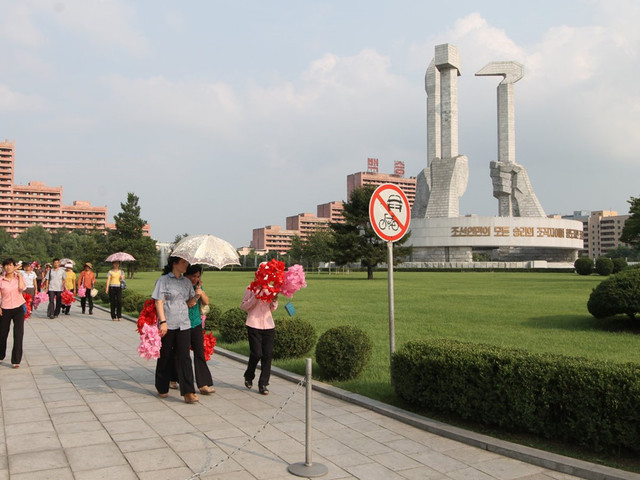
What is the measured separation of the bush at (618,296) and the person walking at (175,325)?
893cm

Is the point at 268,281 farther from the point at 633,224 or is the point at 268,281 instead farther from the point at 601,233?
the point at 601,233

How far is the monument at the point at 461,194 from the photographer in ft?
196

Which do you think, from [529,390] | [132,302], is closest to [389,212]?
[529,390]

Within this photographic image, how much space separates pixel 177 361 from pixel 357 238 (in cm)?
3374

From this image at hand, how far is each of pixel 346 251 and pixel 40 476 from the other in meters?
35.9

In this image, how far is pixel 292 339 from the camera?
336 inches

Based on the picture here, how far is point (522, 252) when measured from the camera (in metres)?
67.1

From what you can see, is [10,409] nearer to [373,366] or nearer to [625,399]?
[373,366]

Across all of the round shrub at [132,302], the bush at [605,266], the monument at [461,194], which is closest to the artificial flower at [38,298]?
the round shrub at [132,302]

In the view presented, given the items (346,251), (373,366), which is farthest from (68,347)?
(346,251)

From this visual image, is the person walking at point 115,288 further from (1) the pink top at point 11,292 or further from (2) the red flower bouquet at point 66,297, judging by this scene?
(1) the pink top at point 11,292

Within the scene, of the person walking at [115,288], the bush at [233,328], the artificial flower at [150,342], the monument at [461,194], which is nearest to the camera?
the artificial flower at [150,342]

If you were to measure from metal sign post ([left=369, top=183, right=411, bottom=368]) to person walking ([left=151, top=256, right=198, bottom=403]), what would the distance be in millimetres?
2276

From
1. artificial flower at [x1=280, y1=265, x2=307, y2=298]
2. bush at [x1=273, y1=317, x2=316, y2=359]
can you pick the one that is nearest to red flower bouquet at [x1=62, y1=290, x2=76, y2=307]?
bush at [x1=273, y1=317, x2=316, y2=359]
